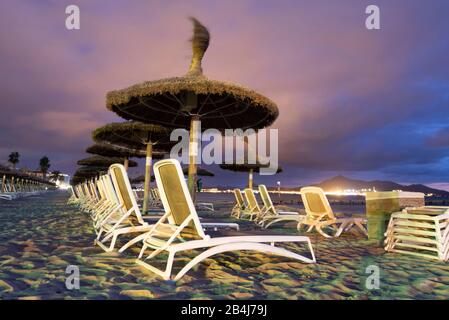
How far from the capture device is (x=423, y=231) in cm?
424

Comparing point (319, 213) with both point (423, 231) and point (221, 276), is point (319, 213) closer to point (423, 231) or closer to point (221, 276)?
point (423, 231)

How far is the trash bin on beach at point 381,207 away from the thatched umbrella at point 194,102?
244cm

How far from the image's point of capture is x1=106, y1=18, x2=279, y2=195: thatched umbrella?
5.80 metres

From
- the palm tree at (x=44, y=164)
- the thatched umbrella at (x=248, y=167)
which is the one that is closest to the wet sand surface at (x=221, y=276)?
the thatched umbrella at (x=248, y=167)

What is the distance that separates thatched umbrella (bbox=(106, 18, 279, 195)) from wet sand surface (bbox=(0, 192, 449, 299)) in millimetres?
2822

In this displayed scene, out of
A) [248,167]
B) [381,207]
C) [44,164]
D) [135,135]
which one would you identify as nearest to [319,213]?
[381,207]

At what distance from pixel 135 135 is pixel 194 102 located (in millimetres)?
4008

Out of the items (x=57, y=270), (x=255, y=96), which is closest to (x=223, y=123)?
(x=255, y=96)

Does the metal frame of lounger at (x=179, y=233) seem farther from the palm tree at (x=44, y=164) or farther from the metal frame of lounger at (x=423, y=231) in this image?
the palm tree at (x=44, y=164)

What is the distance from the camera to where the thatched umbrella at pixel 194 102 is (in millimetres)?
5801

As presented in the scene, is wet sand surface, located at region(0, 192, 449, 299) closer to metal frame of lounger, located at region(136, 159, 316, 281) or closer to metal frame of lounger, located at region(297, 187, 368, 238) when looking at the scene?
metal frame of lounger, located at region(136, 159, 316, 281)
